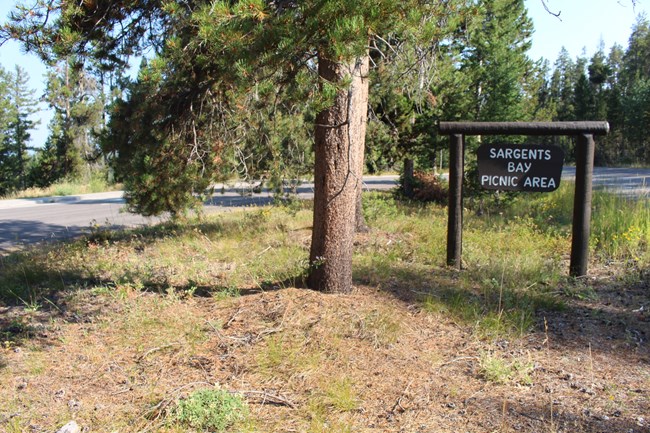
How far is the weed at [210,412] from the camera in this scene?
3087mm

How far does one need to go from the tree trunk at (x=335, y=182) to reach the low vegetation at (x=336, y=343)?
0.32 m

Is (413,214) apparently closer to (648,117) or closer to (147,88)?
(147,88)

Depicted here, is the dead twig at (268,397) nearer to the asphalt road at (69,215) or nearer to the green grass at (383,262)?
the green grass at (383,262)

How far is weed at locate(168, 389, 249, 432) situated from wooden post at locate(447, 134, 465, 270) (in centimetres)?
387

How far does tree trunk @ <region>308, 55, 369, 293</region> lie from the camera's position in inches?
189

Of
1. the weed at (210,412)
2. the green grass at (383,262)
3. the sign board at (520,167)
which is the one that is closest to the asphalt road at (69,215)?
the green grass at (383,262)

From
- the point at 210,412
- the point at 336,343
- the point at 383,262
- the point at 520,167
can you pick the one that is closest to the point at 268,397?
the point at 210,412

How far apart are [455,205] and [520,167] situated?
89 centimetres

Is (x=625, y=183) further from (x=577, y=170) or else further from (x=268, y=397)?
(x=268, y=397)

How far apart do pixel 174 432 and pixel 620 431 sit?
262 cm

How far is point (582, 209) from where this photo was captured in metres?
5.97

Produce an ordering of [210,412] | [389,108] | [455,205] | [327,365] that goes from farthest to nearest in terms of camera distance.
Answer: [389,108] < [455,205] < [327,365] < [210,412]

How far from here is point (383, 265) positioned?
6426 millimetres

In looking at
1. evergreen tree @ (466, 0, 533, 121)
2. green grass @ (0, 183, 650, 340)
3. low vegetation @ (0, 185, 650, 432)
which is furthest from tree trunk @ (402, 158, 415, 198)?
low vegetation @ (0, 185, 650, 432)
